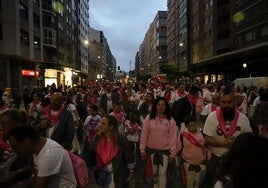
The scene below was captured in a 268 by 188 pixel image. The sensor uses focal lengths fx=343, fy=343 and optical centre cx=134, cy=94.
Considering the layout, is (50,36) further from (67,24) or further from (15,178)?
(15,178)

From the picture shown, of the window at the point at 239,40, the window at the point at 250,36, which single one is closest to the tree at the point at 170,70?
the window at the point at 239,40

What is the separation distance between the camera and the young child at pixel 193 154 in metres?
5.73

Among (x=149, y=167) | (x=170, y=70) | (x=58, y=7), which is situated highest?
(x=58, y=7)

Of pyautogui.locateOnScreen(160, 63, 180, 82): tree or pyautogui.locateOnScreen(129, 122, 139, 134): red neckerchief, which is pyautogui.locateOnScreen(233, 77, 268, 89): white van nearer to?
pyautogui.locateOnScreen(129, 122, 139, 134): red neckerchief

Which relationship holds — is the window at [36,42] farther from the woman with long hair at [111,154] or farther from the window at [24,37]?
the woman with long hair at [111,154]

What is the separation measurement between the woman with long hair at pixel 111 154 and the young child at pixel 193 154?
44.5 inches

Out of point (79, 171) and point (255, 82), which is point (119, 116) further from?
point (255, 82)

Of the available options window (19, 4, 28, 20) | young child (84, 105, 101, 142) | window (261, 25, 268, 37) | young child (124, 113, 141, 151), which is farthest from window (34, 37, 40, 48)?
young child (124, 113, 141, 151)

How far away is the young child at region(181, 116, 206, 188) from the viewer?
18.8 ft

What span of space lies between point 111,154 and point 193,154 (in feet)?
4.87

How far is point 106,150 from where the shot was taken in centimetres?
512

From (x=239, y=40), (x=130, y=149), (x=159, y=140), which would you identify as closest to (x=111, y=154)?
(x=130, y=149)

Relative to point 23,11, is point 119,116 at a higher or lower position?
lower

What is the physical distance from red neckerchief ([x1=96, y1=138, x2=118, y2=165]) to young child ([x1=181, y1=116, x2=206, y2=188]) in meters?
1.37
